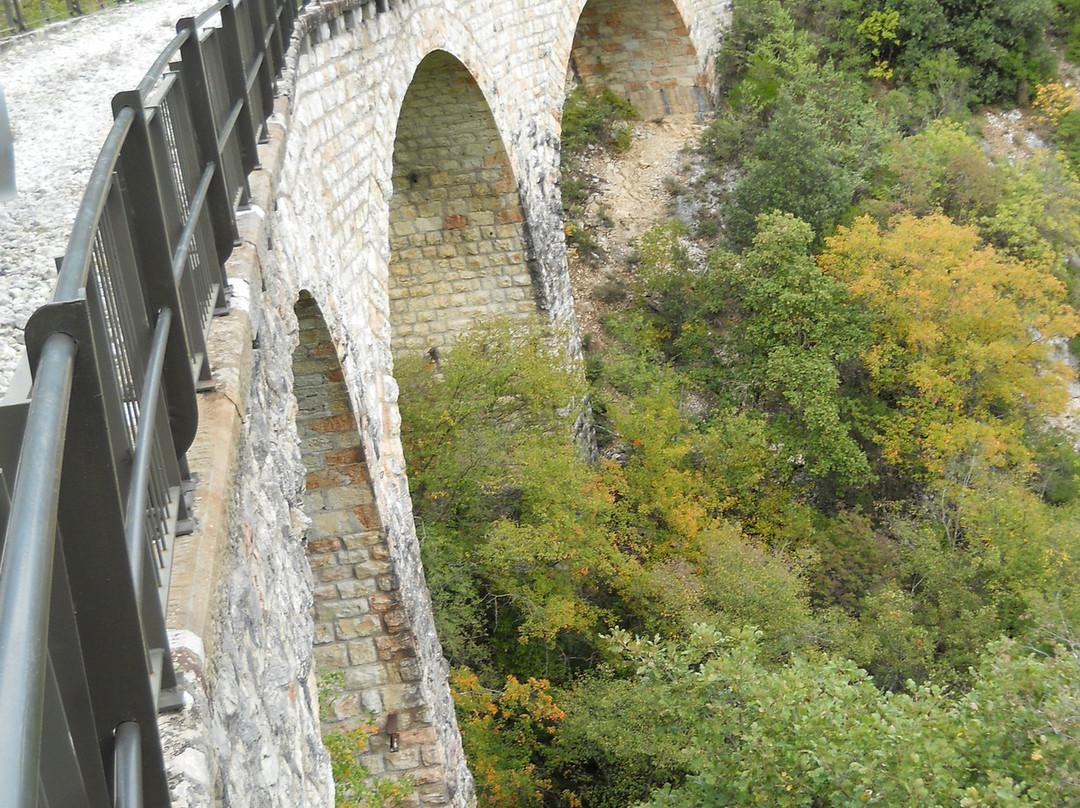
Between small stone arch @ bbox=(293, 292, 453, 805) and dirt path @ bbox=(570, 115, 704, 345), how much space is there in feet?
29.1

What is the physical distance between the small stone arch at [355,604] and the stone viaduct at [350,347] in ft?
0.05

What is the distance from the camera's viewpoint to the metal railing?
1.24 metres

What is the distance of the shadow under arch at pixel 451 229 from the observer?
12.1 metres

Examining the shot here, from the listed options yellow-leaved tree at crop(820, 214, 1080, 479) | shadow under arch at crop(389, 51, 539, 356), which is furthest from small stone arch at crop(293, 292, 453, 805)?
yellow-leaved tree at crop(820, 214, 1080, 479)

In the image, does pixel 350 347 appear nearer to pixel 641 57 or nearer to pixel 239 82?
pixel 239 82

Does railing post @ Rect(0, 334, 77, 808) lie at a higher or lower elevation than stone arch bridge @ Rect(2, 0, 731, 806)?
lower

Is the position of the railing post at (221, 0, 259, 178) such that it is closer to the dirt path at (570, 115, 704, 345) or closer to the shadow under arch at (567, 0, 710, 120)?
the dirt path at (570, 115, 704, 345)

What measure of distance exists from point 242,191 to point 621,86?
1674 centimetres

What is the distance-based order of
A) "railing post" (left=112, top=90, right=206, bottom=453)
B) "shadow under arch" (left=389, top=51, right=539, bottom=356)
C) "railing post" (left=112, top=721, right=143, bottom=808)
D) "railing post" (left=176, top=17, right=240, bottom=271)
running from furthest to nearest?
"shadow under arch" (left=389, top=51, right=539, bottom=356), "railing post" (left=176, top=17, right=240, bottom=271), "railing post" (left=112, top=90, right=206, bottom=453), "railing post" (left=112, top=721, right=143, bottom=808)

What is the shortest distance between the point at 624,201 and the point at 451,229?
6.11 m

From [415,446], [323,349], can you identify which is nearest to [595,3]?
[415,446]

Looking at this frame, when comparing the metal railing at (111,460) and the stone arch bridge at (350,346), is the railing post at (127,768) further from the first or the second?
the stone arch bridge at (350,346)

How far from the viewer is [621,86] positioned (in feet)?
66.8

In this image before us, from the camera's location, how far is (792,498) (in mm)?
14555
